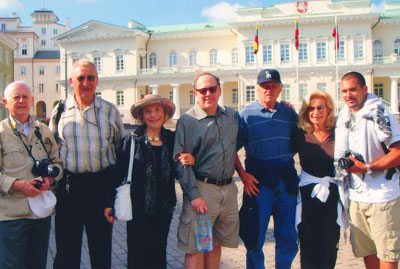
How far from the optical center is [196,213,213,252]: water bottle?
361 centimetres

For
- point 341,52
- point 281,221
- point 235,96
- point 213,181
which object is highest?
point 341,52

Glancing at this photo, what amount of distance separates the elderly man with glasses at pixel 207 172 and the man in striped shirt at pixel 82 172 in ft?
2.76

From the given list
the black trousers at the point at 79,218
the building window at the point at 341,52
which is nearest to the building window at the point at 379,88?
the building window at the point at 341,52

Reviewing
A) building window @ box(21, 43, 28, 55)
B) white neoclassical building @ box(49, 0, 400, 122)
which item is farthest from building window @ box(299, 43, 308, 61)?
building window @ box(21, 43, 28, 55)

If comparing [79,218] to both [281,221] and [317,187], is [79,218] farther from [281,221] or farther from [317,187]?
[317,187]

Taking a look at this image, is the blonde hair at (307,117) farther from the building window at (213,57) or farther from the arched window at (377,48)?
the arched window at (377,48)

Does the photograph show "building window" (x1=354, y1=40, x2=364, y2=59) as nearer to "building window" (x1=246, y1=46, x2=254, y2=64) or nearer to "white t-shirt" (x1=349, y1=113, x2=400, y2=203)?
"building window" (x1=246, y1=46, x2=254, y2=64)

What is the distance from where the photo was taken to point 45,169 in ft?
11.3

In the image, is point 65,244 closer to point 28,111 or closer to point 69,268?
point 69,268

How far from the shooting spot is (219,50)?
47.0 m

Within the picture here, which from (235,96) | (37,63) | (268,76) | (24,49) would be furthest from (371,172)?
(24,49)

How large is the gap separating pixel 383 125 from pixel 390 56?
42040 mm

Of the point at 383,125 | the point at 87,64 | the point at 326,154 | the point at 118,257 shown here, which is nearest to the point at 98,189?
the point at 87,64

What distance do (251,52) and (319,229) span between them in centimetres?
4059
